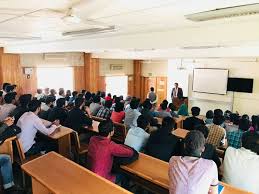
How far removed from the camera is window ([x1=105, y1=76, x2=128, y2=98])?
11.2m

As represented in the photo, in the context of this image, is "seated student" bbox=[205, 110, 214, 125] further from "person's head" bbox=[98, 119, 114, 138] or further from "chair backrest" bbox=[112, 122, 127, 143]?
"person's head" bbox=[98, 119, 114, 138]

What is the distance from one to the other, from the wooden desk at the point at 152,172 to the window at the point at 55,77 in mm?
6967

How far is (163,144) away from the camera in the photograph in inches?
120

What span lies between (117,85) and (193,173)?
10154 mm

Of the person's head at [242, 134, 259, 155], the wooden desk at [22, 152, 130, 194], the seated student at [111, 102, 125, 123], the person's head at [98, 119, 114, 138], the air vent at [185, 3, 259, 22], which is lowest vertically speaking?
the wooden desk at [22, 152, 130, 194]

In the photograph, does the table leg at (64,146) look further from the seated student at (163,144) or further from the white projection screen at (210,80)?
the white projection screen at (210,80)

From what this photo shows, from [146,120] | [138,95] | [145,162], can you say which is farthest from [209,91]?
[145,162]

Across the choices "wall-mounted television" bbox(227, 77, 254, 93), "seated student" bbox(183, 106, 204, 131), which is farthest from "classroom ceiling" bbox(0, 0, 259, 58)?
"wall-mounted television" bbox(227, 77, 254, 93)

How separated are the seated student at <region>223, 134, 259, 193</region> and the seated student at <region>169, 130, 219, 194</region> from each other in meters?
0.70

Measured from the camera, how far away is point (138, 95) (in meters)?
12.6

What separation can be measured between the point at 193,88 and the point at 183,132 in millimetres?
6034

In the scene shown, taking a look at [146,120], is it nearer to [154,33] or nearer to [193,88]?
[154,33]

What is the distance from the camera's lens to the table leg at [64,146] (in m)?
4.02

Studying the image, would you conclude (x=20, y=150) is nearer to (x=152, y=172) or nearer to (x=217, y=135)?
(x=152, y=172)
